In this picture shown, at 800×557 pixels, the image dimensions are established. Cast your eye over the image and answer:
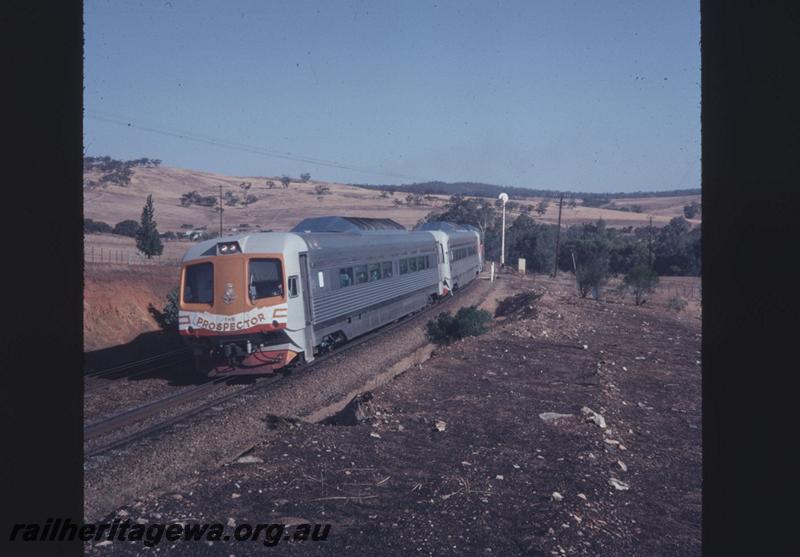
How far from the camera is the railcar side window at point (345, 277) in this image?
15601mm

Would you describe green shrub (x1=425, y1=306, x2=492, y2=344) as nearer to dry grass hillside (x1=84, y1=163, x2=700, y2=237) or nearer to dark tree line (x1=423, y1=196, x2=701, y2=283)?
dark tree line (x1=423, y1=196, x2=701, y2=283)

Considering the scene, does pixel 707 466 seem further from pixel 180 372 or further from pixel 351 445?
pixel 180 372

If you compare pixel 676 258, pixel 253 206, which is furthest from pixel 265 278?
pixel 253 206

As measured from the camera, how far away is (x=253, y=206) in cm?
8819


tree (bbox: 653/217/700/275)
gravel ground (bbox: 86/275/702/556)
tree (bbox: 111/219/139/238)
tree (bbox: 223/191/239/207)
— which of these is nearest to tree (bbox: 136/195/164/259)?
tree (bbox: 111/219/139/238)

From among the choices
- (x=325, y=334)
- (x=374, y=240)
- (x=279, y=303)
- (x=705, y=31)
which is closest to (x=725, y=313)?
(x=705, y=31)

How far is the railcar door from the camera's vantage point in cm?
1342

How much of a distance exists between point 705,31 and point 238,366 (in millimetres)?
12186

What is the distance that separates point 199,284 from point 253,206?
77624 millimetres

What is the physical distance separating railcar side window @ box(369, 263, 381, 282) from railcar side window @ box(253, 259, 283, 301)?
5.29 meters
